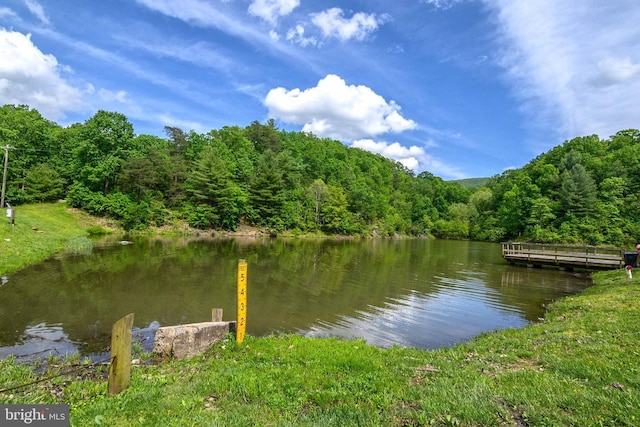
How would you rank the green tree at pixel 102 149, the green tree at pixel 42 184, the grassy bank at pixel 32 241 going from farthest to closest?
the green tree at pixel 102 149
the green tree at pixel 42 184
the grassy bank at pixel 32 241

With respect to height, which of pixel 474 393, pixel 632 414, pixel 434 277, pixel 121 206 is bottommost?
pixel 434 277

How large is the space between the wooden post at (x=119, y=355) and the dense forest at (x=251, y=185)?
44.5 m

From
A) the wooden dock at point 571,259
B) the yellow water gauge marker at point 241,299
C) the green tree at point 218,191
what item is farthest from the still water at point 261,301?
the green tree at point 218,191

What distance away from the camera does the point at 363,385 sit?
5.25 meters

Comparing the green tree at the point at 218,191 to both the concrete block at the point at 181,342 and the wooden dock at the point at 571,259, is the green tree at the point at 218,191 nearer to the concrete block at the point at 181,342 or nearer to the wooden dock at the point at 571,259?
the wooden dock at the point at 571,259

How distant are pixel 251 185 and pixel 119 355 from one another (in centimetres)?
5564

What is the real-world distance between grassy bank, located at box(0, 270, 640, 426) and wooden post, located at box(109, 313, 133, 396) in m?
0.23

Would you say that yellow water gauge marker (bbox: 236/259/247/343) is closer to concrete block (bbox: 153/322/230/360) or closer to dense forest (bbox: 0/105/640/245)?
concrete block (bbox: 153/322/230/360)

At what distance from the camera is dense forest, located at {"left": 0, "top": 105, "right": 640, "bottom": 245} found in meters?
45.0

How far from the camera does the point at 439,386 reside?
202 inches

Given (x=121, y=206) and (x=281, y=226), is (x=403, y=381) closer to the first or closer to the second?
(x=121, y=206)

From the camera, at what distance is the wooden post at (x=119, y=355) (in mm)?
4988

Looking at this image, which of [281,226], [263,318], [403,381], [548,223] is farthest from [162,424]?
A: [548,223]

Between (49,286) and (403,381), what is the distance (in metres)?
15.0
